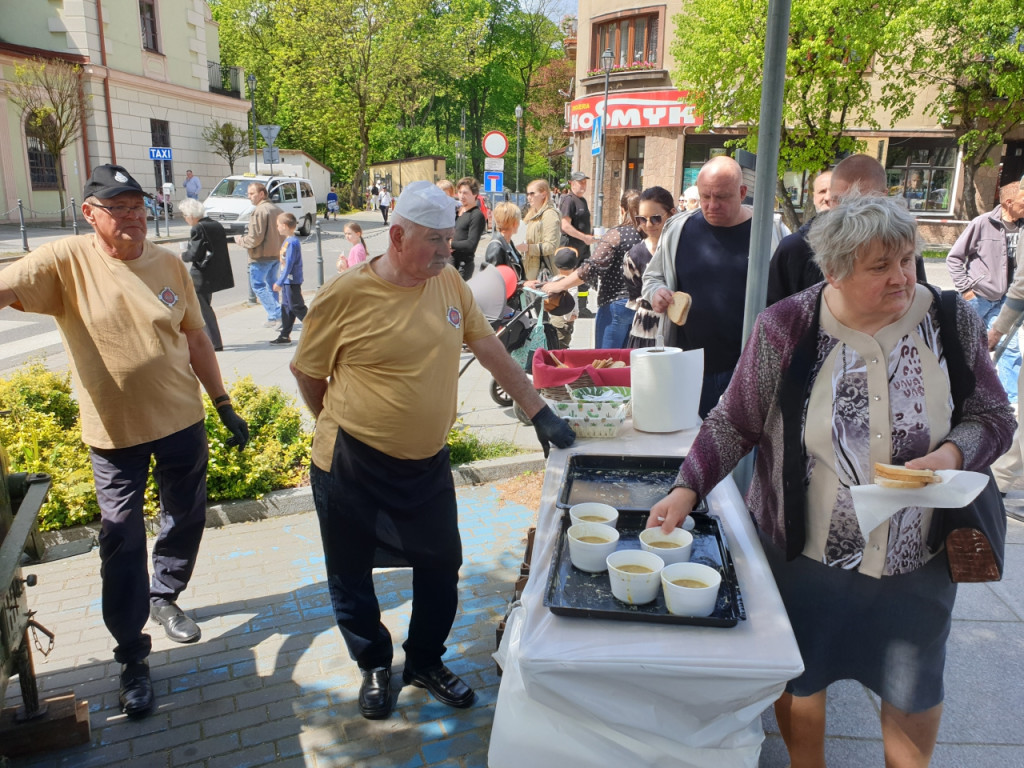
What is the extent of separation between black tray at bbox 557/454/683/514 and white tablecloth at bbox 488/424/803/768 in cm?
60

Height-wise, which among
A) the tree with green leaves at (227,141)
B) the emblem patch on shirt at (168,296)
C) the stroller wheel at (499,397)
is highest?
the tree with green leaves at (227,141)

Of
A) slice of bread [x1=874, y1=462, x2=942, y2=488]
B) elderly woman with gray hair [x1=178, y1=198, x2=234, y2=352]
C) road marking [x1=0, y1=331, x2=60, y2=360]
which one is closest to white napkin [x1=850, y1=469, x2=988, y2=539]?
slice of bread [x1=874, y1=462, x2=942, y2=488]

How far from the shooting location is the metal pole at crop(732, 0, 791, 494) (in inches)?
108

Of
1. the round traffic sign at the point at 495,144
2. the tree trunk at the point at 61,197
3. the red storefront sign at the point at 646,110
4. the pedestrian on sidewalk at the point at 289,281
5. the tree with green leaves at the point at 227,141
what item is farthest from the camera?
the tree with green leaves at the point at 227,141

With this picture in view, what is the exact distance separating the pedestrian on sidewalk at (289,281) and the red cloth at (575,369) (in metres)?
7.09

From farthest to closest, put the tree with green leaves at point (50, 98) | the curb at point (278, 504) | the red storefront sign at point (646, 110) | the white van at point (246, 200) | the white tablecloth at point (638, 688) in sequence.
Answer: the red storefront sign at point (646, 110), the white van at point (246, 200), the tree with green leaves at point (50, 98), the curb at point (278, 504), the white tablecloth at point (638, 688)

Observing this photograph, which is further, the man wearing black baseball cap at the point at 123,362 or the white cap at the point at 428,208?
the man wearing black baseball cap at the point at 123,362

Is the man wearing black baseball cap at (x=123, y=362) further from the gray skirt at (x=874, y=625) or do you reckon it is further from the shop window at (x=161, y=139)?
the shop window at (x=161, y=139)

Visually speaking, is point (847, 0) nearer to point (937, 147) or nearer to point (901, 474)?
point (937, 147)

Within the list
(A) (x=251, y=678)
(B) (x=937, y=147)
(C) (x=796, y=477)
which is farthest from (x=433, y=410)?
(B) (x=937, y=147)

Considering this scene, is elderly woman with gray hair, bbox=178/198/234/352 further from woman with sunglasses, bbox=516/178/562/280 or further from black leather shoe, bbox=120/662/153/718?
black leather shoe, bbox=120/662/153/718

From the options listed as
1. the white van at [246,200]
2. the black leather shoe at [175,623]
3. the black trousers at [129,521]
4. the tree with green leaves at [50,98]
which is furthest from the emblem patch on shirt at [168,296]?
the tree with green leaves at [50,98]

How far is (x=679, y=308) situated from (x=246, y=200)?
2338cm

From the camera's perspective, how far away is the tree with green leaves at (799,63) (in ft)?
62.6
